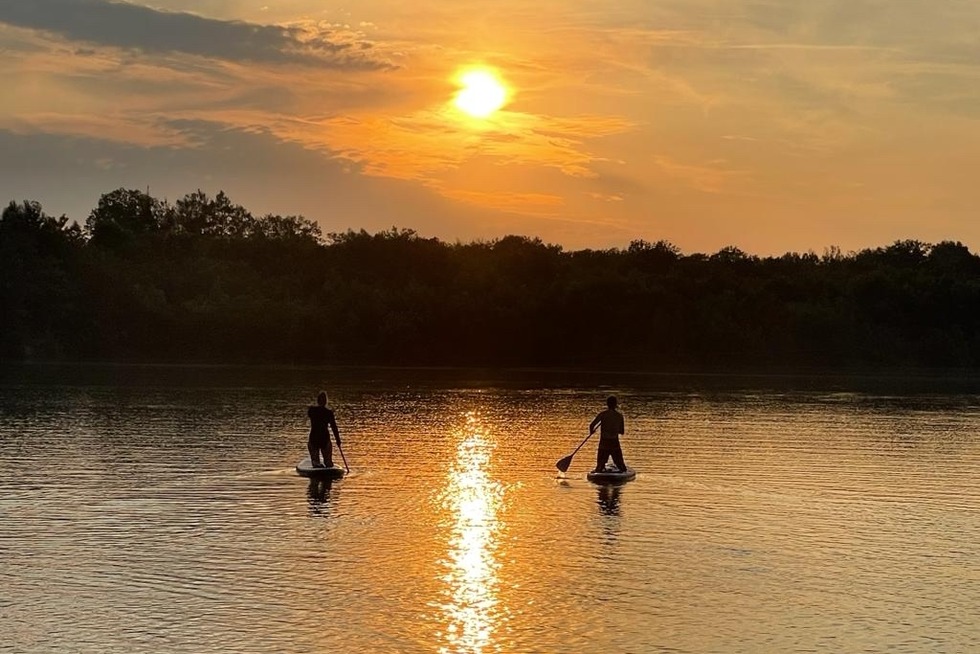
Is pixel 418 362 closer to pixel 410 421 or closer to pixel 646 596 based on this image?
pixel 410 421

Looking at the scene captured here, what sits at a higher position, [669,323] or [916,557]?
[669,323]

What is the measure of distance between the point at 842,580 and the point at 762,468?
16.8 metres

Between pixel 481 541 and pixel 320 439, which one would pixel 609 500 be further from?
pixel 320 439

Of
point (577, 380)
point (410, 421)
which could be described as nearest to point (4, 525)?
point (410, 421)

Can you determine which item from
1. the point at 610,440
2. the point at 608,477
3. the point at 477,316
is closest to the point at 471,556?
the point at 608,477

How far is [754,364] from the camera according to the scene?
143 metres

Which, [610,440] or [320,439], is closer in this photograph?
[320,439]

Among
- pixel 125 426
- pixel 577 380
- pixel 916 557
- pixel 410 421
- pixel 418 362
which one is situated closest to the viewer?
pixel 916 557

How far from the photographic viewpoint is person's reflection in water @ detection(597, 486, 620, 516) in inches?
1188

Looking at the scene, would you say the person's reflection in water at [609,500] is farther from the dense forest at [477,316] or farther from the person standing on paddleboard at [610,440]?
the dense forest at [477,316]

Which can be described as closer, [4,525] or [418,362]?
[4,525]

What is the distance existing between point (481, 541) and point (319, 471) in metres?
10.1

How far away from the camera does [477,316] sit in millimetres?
143750

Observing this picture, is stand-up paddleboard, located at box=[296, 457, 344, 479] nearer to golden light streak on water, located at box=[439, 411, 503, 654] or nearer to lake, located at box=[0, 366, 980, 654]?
lake, located at box=[0, 366, 980, 654]
